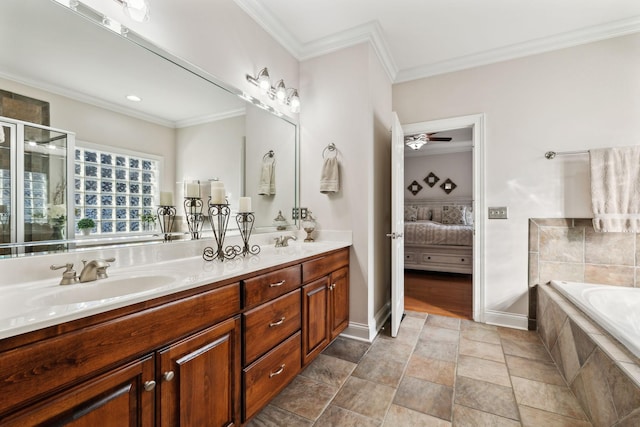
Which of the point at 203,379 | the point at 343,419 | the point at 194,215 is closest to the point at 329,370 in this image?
the point at 343,419

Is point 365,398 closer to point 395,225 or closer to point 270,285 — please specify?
point 270,285

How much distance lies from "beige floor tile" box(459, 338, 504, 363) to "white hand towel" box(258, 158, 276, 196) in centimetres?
200

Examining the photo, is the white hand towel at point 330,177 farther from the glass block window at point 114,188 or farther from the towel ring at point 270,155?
the glass block window at point 114,188

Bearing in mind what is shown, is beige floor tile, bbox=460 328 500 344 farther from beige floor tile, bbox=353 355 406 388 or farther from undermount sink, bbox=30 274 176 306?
undermount sink, bbox=30 274 176 306

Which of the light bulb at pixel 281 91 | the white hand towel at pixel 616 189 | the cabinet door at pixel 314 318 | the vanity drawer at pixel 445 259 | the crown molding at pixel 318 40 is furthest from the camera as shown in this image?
the vanity drawer at pixel 445 259

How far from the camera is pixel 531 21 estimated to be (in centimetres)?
228

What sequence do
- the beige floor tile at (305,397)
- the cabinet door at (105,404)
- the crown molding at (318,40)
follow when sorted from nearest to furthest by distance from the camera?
1. the cabinet door at (105,404)
2. the beige floor tile at (305,397)
3. the crown molding at (318,40)

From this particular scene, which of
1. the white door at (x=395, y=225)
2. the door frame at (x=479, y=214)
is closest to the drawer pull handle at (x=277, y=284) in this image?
the white door at (x=395, y=225)

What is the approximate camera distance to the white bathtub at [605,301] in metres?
1.67

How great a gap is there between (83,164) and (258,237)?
47.7 inches

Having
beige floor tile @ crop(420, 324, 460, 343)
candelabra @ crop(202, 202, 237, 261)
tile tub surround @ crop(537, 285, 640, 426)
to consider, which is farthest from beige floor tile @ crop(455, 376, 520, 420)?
candelabra @ crop(202, 202, 237, 261)

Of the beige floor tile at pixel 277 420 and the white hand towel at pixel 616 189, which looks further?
the white hand towel at pixel 616 189

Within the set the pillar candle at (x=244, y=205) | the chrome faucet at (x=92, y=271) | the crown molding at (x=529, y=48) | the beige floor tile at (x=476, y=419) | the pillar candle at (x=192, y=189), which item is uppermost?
the crown molding at (x=529, y=48)

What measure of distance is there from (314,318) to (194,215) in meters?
1.03
